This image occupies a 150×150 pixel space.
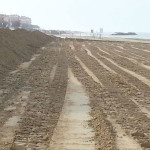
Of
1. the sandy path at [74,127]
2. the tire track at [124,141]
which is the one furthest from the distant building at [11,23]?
the tire track at [124,141]

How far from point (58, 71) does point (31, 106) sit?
23.3 feet

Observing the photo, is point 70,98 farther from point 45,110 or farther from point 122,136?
point 122,136

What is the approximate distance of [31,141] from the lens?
6359mm

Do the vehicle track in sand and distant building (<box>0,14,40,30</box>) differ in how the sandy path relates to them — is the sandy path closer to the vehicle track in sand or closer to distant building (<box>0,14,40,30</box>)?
the vehicle track in sand

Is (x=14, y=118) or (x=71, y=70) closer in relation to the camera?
(x=14, y=118)

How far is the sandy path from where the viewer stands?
6.26 metres

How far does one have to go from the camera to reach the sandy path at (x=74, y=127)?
6.26 meters

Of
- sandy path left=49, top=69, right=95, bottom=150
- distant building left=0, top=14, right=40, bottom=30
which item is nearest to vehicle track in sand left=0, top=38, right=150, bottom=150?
sandy path left=49, top=69, right=95, bottom=150

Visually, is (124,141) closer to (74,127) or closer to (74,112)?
(74,127)

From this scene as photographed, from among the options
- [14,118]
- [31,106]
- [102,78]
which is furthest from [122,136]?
[102,78]

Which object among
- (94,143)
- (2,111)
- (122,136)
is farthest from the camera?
(2,111)

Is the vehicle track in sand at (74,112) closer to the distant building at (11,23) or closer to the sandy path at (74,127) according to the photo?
the sandy path at (74,127)

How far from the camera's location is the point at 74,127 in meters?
7.43

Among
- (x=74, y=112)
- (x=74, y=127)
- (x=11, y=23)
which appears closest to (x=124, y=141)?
(x=74, y=127)
